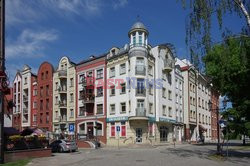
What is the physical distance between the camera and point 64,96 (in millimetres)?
54344

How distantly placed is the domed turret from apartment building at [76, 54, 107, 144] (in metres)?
5.60

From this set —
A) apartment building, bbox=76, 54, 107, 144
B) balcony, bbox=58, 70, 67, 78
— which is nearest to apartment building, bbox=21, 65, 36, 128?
balcony, bbox=58, 70, 67, 78

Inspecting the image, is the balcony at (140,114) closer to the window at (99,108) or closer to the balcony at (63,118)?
the window at (99,108)

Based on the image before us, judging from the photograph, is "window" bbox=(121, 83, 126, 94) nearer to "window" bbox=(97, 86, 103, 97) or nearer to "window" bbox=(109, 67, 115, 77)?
"window" bbox=(109, 67, 115, 77)

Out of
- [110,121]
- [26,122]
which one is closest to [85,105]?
[110,121]

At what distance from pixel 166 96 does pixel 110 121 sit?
33.0 feet

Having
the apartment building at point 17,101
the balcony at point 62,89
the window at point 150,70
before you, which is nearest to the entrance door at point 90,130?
the balcony at point 62,89

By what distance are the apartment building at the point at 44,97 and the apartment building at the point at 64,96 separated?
1088mm

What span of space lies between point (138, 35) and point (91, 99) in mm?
11944

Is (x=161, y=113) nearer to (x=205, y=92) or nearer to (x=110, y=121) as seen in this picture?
(x=110, y=121)

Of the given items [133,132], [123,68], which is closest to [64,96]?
[123,68]

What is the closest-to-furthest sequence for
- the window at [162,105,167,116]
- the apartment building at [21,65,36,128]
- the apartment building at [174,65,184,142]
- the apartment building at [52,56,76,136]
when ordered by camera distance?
1. the window at [162,105,167,116]
2. the apartment building at [52,56,76,136]
3. the apartment building at [174,65,184,142]
4. the apartment building at [21,65,36,128]

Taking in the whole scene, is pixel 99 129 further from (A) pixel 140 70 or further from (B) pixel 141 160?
(B) pixel 141 160

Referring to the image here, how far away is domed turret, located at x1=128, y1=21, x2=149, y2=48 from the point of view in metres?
44.2
